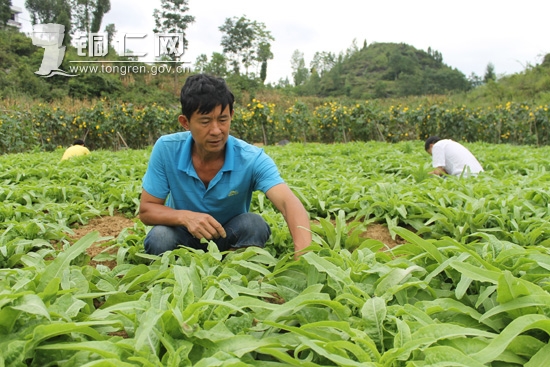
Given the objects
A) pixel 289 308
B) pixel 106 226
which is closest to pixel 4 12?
pixel 106 226

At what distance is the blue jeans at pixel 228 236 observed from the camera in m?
2.45

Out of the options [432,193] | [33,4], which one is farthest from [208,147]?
[33,4]

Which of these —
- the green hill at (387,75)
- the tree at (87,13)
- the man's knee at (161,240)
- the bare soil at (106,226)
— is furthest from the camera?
the green hill at (387,75)

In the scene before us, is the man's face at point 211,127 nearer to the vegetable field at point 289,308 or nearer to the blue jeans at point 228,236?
the blue jeans at point 228,236

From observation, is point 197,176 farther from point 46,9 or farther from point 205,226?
point 46,9

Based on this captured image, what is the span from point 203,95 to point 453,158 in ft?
14.6

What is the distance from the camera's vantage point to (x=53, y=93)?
2520cm

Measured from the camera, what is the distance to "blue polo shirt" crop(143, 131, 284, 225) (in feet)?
8.26

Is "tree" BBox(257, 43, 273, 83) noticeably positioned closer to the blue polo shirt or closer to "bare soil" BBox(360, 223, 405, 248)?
"bare soil" BBox(360, 223, 405, 248)

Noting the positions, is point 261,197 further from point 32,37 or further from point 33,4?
point 33,4

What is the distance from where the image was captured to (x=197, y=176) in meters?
2.55

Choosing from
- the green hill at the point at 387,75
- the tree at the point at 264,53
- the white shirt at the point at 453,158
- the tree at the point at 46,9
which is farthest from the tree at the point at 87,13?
the white shirt at the point at 453,158

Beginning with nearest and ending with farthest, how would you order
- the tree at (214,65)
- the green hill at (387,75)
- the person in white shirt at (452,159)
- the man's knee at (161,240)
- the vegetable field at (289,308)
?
the vegetable field at (289,308) < the man's knee at (161,240) < the person in white shirt at (452,159) < the tree at (214,65) < the green hill at (387,75)

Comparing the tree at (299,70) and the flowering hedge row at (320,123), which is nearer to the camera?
the flowering hedge row at (320,123)
